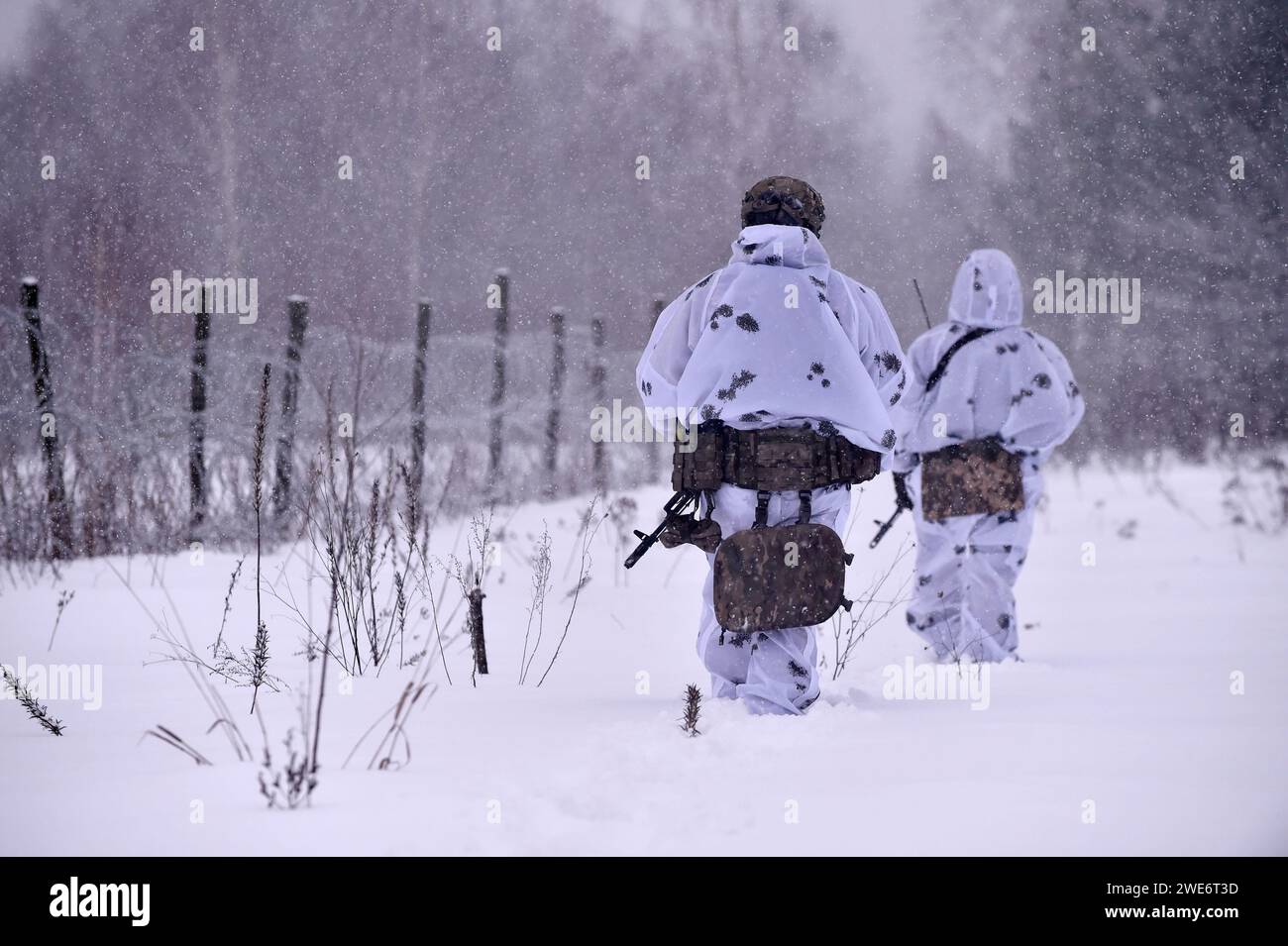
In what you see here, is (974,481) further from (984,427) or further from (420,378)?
(420,378)

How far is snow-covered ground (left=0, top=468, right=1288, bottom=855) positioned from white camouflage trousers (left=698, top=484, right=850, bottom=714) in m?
0.11

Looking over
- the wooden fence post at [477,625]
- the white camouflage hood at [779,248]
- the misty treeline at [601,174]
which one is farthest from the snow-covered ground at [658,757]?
the misty treeline at [601,174]

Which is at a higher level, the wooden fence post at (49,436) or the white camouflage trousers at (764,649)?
the wooden fence post at (49,436)

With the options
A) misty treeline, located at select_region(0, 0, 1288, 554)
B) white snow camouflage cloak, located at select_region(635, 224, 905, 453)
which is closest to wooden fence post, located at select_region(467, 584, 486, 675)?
white snow camouflage cloak, located at select_region(635, 224, 905, 453)

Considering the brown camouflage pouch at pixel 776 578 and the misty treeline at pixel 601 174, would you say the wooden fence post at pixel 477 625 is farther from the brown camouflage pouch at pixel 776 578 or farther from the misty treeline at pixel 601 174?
the misty treeline at pixel 601 174

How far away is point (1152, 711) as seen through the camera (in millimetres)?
3453

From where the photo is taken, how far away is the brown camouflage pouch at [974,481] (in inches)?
186

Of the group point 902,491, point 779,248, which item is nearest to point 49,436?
point 902,491

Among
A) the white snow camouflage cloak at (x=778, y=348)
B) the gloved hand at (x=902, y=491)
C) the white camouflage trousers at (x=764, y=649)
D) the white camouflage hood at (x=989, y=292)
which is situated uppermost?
the white camouflage hood at (x=989, y=292)

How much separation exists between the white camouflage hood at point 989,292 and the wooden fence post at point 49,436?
5.40 m

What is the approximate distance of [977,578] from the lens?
481 cm

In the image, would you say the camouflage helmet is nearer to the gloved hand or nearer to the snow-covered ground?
the snow-covered ground

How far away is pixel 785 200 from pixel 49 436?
223 inches
